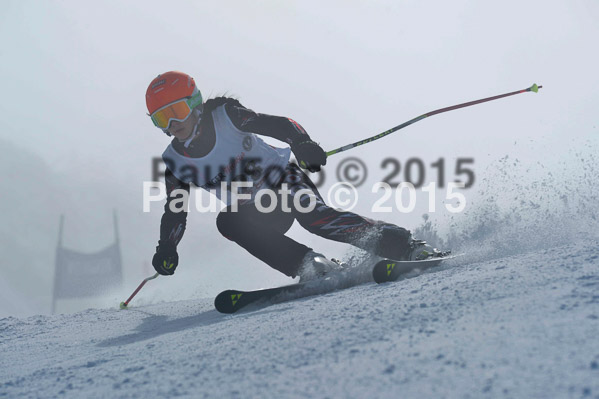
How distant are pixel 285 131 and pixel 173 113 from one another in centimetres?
76

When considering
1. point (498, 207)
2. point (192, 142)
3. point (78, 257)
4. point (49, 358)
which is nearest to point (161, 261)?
point (192, 142)

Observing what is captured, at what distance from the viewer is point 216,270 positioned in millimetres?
7188

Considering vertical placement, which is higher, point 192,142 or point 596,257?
point 192,142

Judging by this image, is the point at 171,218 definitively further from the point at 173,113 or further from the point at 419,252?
the point at 419,252

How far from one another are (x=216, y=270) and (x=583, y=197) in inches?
188

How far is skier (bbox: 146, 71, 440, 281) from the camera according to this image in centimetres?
344

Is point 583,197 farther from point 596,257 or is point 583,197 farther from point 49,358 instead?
point 49,358

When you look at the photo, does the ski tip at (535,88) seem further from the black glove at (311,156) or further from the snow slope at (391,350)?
the black glove at (311,156)

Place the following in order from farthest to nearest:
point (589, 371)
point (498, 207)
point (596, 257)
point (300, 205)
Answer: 1. point (498, 207)
2. point (300, 205)
3. point (596, 257)
4. point (589, 371)

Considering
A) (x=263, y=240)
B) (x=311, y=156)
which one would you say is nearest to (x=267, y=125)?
(x=311, y=156)

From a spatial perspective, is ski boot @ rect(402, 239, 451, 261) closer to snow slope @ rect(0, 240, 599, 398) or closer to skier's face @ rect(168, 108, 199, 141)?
snow slope @ rect(0, 240, 599, 398)

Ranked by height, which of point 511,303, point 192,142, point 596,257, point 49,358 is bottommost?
point 49,358

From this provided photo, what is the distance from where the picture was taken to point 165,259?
369cm

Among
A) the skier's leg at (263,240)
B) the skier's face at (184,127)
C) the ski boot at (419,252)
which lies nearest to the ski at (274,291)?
the ski boot at (419,252)
